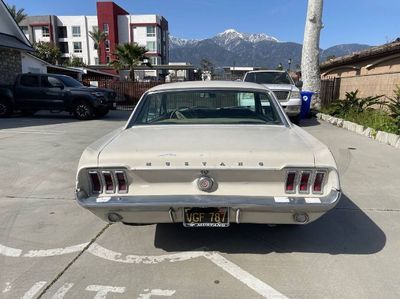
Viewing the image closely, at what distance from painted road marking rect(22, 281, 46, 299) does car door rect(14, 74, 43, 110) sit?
42.6 feet

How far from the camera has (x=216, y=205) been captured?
2.74 m

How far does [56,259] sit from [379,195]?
425 cm

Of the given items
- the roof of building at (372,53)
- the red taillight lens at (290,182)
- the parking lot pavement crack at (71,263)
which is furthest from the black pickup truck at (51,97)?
the red taillight lens at (290,182)

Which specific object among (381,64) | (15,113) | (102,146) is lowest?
(15,113)

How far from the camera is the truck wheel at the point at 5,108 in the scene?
1439 centimetres

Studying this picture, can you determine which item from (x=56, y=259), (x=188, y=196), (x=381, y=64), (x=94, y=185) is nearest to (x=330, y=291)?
(x=188, y=196)

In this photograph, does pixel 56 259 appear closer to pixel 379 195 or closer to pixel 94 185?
pixel 94 185

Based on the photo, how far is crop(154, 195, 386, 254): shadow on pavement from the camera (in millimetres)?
3420

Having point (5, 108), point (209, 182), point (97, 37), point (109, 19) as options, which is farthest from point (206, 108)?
point (109, 19)

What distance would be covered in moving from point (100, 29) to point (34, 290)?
64597mm

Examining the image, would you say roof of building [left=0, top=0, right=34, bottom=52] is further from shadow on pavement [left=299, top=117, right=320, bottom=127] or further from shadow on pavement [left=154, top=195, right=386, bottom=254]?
shadow on pavement [left=154, top=195, right=386, bottom=254]

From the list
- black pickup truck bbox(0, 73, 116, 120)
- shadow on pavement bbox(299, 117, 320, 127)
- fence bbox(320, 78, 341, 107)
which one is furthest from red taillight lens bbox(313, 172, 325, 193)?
fence bbox(320, 78, 341, 107)

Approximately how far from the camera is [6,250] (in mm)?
3400

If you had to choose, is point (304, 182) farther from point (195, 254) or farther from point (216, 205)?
point (195, 254)
